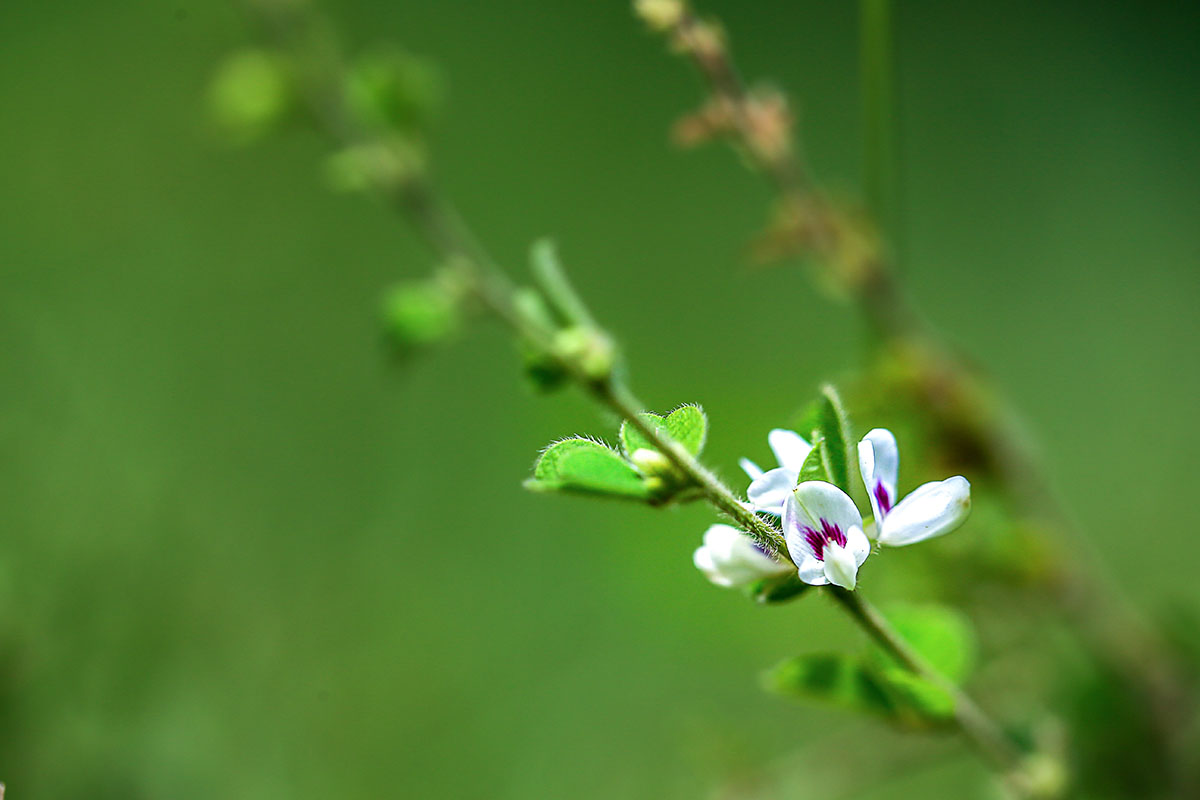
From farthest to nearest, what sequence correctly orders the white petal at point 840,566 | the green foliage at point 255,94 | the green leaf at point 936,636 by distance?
the green foliage at point 255,94 < the green leaf at point 936,636 < the white petal at point 840,566

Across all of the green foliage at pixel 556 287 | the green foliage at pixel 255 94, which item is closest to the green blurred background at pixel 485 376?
the green foliage at pixel 255 94

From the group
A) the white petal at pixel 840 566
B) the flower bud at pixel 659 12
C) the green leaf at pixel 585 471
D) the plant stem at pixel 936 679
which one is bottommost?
the plant stem at pixel 936 679

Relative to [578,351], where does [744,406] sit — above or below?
above

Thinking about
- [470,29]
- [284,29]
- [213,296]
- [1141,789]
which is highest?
[470,29]

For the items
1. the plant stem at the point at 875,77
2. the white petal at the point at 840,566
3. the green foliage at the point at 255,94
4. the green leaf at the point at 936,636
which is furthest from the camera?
the green foliage at the point at 255,94

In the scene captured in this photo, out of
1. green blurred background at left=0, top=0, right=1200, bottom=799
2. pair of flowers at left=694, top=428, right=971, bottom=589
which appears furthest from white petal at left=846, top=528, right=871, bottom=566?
green blurred background at left=0, top=0, right=1200, bottom=799

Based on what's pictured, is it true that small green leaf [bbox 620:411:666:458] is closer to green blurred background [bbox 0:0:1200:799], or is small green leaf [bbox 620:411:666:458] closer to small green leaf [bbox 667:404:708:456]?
small green leaf [bbox 667:404:708:456]

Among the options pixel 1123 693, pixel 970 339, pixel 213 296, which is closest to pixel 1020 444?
pixel 1123 693

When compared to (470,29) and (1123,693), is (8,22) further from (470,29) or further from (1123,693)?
(1123,693)

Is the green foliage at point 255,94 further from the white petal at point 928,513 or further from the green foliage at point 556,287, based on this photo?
the white petal at point 928,513
